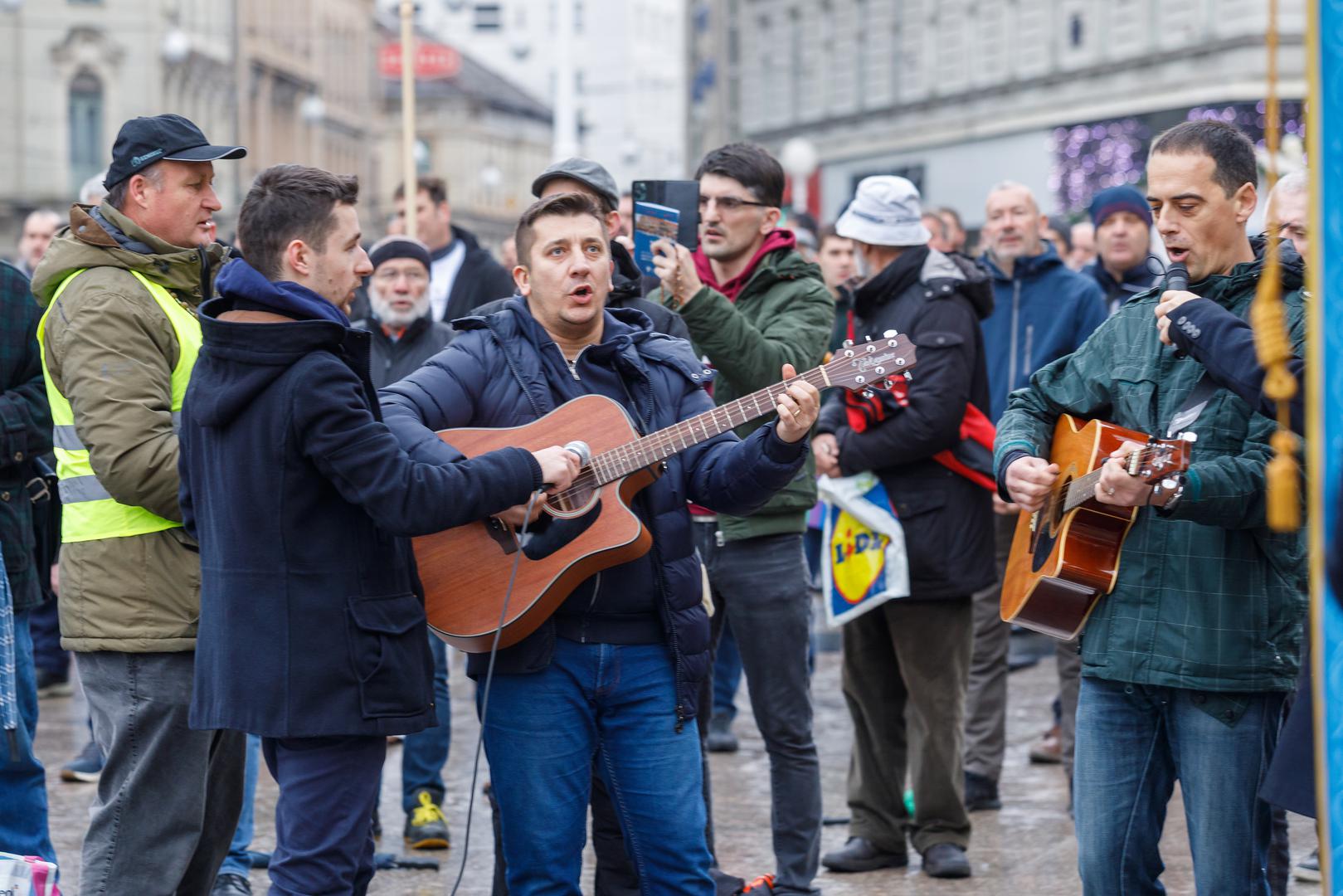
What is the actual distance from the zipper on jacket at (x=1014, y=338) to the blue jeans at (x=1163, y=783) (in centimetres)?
395

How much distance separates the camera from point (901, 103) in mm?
41375

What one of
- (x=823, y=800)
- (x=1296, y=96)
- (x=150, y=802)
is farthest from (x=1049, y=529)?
(x=1296, y=96)

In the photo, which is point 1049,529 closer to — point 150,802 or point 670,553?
point 670,553

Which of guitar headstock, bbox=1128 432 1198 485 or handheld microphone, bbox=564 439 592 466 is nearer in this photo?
guitar headstock, bbox=1128 432 1198 485

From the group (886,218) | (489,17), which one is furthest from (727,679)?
(489,17)

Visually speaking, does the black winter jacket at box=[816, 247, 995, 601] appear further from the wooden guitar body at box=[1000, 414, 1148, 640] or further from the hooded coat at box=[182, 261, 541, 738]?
the hooded coat at box=[182, 261, 541, 738]

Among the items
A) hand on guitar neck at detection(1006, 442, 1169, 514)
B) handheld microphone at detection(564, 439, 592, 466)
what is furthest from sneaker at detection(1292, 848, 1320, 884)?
handheld microphone at detection(564, 439, 592, 466)

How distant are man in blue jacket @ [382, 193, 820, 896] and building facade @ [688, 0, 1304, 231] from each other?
79.6ft

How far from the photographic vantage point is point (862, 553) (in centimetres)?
672

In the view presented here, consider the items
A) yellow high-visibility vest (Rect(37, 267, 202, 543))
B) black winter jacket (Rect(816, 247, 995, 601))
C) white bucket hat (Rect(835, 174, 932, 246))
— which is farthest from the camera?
white bucket hat (Rect(835, 174, 932, 246))

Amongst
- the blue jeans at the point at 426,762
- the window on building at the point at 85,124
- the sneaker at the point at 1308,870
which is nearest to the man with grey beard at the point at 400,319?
the blue jeans at the point at 426,762

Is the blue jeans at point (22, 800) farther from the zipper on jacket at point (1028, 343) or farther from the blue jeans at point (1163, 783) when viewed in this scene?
the zipper on jacket at point (1028, 343)

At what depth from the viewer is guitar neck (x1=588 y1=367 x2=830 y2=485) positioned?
15.6 ft

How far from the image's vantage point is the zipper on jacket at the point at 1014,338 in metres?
8.48
